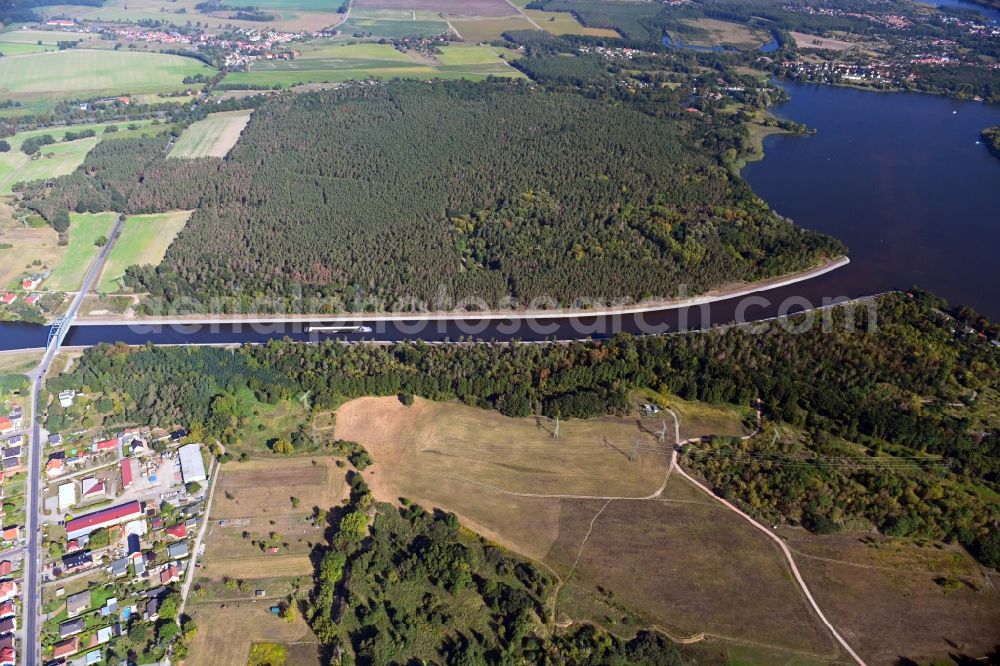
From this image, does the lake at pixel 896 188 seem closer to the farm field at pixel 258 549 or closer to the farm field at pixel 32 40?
the farm field at pixel 258 549

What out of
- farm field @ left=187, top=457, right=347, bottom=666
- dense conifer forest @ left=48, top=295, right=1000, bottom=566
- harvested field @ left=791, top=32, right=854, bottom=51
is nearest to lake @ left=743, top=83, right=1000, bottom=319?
dense conifer forest @ left=48, top=295, right=1000, bottom=566

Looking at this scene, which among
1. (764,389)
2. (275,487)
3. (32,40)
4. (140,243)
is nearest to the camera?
(275,487)

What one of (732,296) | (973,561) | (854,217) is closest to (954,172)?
(854,217)

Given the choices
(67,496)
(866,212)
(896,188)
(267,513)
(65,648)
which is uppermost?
(896,188)

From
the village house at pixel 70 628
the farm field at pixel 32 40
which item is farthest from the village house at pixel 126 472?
the farm field at pixel 32 40

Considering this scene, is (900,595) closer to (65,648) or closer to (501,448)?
(501,448)

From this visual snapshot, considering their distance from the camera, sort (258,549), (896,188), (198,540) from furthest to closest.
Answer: (896,188), (198,540), (258,549)

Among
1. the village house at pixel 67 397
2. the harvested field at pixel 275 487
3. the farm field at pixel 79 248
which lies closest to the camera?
the harvested field at pixel 275 487

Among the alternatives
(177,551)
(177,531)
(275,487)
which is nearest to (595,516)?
(275,487)
